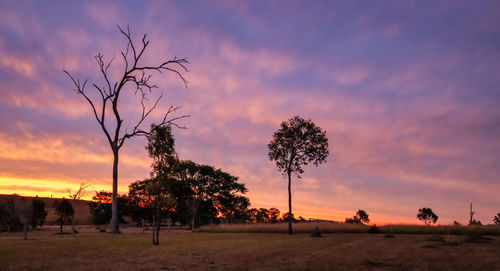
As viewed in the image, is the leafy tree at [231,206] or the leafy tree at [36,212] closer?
the leafy tree at [231,206]

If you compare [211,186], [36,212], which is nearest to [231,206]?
[211,186]

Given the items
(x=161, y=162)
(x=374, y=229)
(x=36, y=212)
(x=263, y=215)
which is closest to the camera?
(x=161, y=162)

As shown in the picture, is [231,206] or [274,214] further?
[274,214]

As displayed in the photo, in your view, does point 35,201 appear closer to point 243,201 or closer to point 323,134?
point 243,201

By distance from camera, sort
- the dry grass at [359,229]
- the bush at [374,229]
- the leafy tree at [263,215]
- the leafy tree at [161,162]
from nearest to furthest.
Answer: the leafy tree at [161,162] → the dry grass at [359,229] → the bush at [374,229] → the leafy tree at [263,215]

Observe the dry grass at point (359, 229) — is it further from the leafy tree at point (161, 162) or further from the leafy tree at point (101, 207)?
the leafy tree at point (101, 207)

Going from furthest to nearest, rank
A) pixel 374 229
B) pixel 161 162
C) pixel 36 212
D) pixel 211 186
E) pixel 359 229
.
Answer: pixel 36 212 < pixel 211 186 < pixel 359 229 < pixel 374 229 < pixel 161 162

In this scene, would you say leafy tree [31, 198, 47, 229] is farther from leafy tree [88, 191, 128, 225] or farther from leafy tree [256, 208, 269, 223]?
leafy tree [256, 208, 269, 223]

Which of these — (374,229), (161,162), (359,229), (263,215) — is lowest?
(263,215)

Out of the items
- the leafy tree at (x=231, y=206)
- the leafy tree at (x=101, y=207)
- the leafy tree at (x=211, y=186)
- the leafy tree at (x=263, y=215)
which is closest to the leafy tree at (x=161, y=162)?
the leafy tree at (x=211, y=186)

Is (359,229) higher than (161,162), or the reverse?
(161,162)

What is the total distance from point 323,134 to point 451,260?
3296 cm

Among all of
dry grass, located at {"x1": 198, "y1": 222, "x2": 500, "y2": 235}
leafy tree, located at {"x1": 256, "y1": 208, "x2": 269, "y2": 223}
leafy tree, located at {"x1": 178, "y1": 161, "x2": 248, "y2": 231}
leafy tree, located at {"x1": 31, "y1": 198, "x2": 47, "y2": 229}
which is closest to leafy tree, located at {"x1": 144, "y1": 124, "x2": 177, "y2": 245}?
dry grass, located at {"x1": 198, "y1": 222, "x2": 500, "y2": 235}

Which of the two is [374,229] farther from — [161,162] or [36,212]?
[36,212]
